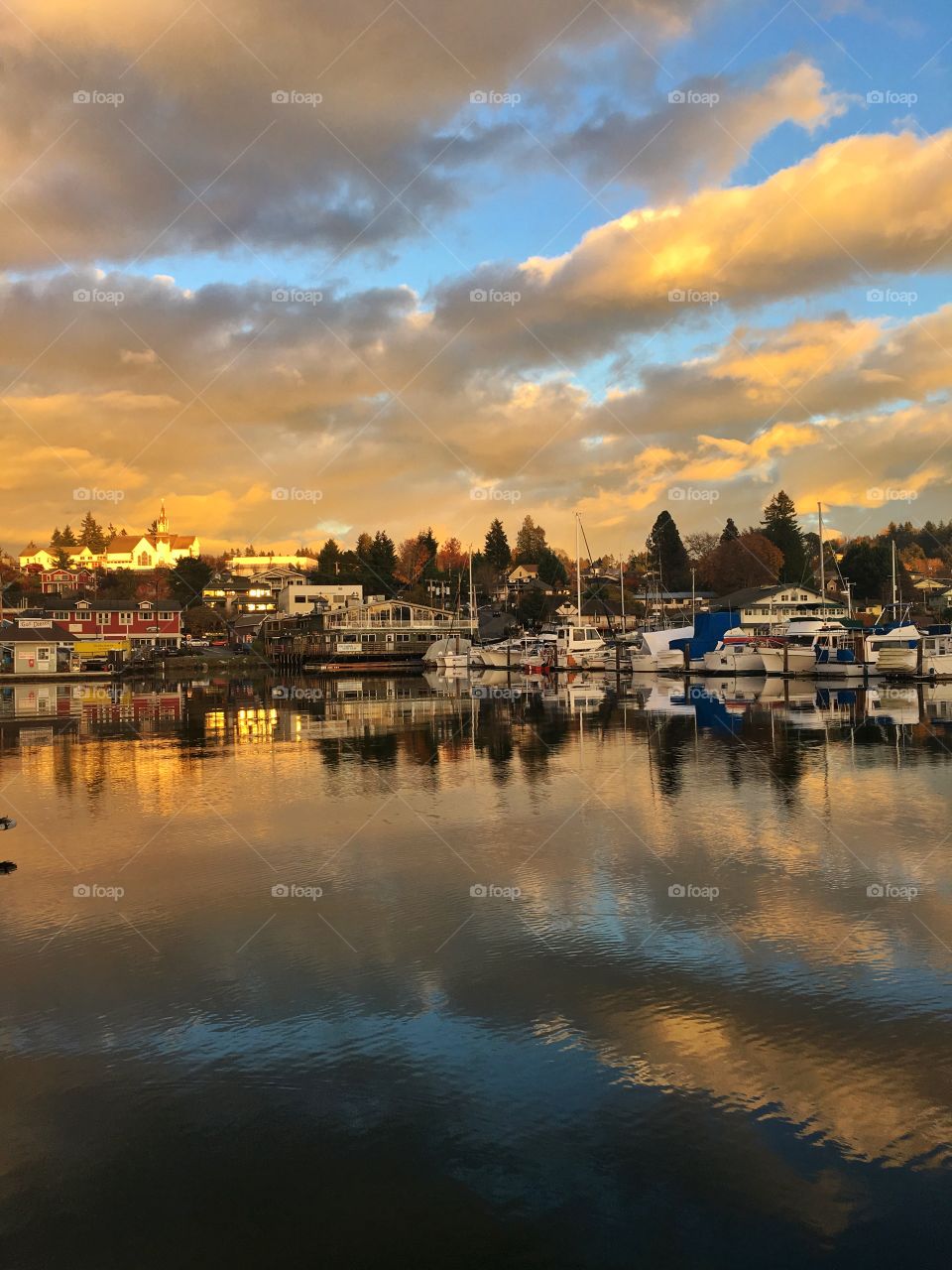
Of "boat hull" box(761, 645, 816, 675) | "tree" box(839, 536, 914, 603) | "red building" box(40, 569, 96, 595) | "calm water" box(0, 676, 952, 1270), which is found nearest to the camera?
"calm water" box(0, 676, 952, 1270)

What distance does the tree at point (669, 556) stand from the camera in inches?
6491

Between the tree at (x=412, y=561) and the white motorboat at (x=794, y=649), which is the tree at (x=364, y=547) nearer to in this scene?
the tree at (x=412, y=561)

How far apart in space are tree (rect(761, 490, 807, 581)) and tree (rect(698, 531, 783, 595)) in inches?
62.8

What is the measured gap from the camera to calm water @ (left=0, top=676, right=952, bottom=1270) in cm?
622

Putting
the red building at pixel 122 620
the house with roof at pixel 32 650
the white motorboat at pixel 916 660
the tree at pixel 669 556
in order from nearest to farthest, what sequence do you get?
the white motorboat at pixel 916 660, the house with roof at pixel 32 650, the red building at pixel 122 620, the tree at pixel 669 556

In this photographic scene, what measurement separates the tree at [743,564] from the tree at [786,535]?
160cm

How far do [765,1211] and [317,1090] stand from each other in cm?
353

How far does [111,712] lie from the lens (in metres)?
46.6

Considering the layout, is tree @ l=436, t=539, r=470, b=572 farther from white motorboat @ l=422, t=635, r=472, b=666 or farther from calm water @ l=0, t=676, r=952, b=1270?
calm water @ l=0, t=676, r=952, b=1270

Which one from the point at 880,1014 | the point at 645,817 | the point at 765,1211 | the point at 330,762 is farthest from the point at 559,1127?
the point at 330,762

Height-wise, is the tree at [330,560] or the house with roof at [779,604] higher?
the tree at [330,560]

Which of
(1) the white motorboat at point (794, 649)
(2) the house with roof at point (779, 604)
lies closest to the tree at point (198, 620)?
(2) the house with roof at point (779, 604)

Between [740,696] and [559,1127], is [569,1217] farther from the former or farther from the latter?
[740,696]

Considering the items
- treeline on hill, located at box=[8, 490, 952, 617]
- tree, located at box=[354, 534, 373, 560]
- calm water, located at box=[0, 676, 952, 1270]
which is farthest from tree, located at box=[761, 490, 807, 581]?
calm water, located at box=[0, 676, 952, 1270]
